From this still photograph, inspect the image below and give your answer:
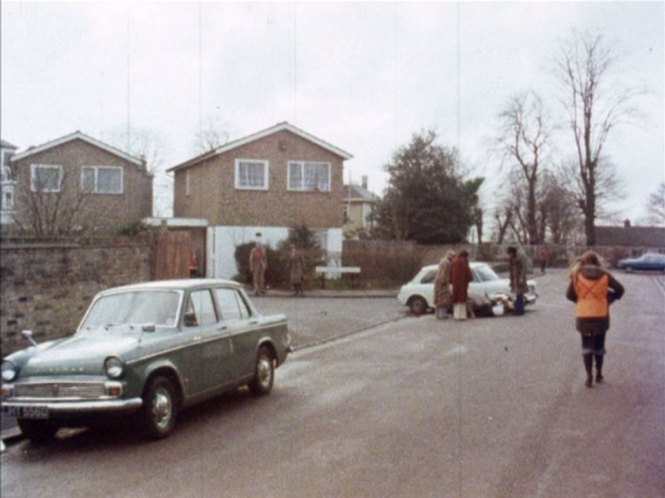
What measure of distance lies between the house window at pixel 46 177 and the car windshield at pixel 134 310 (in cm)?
175

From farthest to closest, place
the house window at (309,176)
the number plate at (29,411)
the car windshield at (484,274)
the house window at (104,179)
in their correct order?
the house window at (309,176), the car windshield at (484,274), the house window at (104,179), the number plate at (29,411)

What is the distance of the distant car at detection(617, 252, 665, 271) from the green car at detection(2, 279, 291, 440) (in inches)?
161

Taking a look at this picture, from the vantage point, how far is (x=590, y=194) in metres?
5.57

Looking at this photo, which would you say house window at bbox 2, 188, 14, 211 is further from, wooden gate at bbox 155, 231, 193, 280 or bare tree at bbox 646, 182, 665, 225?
bare tree at bbox 646, 182, 665, 225

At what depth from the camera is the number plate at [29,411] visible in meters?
7.11

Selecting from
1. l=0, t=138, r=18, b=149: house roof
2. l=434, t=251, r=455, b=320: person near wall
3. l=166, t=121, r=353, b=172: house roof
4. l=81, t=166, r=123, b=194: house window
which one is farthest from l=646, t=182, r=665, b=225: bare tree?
l=166, t=121, r=353, b=172: house roof

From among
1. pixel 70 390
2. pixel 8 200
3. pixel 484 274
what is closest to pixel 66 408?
pixel 70 390

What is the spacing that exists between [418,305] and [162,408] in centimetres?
1231

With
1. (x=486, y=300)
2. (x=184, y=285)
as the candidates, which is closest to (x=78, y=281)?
(x=184, y=285)

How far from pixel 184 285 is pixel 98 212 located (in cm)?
203

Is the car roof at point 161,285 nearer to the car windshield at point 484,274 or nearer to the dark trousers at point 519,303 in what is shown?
the dark trousers at point 519,303

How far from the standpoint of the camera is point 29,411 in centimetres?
716

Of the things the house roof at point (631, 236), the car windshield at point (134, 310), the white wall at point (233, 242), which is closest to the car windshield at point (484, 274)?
the white wall at point (233, 242)

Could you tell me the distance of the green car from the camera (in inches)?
284
